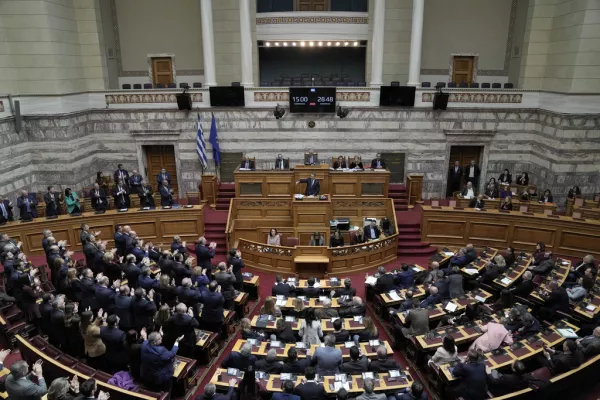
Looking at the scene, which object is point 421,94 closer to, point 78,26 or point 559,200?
point 559,200

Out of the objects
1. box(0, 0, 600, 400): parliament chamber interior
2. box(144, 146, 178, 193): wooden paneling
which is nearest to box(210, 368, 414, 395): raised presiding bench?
box(0, 0, 600, 400): parliament chamber interior

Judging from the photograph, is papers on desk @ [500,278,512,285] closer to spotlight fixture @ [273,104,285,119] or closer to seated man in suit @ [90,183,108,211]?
spotlight fixture @ [273,104,285,119]

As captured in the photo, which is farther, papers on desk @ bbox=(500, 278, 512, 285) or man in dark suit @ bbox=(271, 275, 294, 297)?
papers on desk @ bbox=(500, 278, 512, 285)

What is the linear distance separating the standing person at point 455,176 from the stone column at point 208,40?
32.5 ft

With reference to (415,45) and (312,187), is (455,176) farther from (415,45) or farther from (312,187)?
(312,187)

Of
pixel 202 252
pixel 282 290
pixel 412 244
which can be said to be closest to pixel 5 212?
pixel 202 252

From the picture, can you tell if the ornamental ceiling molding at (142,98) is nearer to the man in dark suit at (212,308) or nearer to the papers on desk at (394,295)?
the man in dark suit at (212,308)

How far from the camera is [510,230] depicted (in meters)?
13.2

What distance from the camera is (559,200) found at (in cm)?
1570

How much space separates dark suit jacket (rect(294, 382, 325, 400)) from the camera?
6016 millimetres

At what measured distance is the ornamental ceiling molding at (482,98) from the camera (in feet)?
54.4

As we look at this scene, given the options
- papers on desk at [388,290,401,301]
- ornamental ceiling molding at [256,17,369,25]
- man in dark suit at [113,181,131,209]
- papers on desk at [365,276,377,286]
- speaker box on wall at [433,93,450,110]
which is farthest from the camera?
ornamental ceiling molding at [256,17,369,25]

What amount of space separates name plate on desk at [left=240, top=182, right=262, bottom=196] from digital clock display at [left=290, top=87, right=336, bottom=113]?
160 inches

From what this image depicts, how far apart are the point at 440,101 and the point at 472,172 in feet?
9.90
